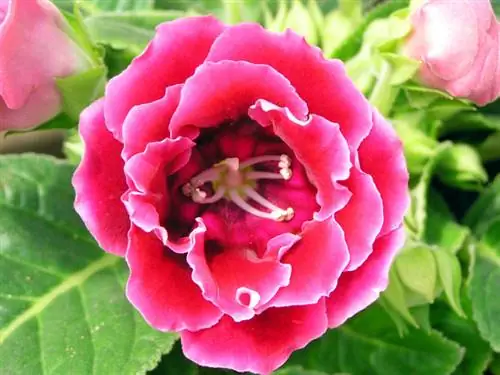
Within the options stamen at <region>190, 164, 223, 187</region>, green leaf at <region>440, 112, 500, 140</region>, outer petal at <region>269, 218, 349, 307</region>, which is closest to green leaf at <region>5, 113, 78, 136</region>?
stamen at <region>190, 164, 223, 187</region>

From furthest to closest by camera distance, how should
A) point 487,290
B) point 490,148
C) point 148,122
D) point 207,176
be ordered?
point 490,148 → point 487,290 → point 207,176 → point 148,122

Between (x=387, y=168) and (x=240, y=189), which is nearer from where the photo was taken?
(x=387, y=168)

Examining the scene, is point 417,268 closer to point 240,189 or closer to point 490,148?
point 240,189

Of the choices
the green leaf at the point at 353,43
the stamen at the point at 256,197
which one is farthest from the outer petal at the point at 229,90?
the green leaf at the point at 353,43

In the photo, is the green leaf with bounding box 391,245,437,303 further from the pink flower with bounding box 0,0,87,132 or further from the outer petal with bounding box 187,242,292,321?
the pink flower with bounding box 0,0,87,132

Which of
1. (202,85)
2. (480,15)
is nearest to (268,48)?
(202,85)

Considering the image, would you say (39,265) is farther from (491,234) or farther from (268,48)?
(491,234)

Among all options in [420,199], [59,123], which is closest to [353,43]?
[420,199]
